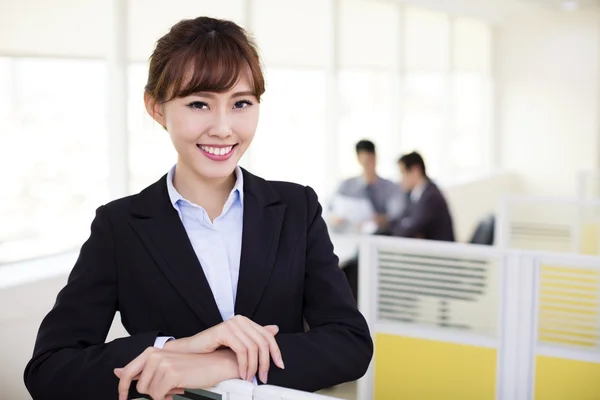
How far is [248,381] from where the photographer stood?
3.61 ft

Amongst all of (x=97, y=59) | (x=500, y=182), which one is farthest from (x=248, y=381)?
(x=500, y=182)

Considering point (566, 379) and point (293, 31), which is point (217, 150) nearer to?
point (566, 379)

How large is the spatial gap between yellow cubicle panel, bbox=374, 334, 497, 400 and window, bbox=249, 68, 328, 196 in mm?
2341

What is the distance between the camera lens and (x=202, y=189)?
49.2 inches

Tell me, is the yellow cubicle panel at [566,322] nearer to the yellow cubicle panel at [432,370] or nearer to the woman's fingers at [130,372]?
the yellow cubicle panel at [432,370]

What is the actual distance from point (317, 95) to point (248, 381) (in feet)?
15.6

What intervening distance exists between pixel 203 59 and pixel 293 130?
4.34 m

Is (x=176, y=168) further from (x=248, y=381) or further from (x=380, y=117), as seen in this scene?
(x=380, y=117)

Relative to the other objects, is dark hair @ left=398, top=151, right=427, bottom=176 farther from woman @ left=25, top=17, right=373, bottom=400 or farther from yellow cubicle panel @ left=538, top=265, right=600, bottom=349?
woman @ left=25, top=17, right=373, bottom=400

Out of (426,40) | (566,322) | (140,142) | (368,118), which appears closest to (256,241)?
(566,322)

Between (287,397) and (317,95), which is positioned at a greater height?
(317,95)

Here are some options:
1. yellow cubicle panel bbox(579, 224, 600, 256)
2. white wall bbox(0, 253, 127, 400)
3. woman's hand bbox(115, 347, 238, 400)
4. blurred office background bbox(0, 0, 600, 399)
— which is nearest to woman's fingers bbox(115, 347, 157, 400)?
woman's hand bbox(115, 347, 238, 400)

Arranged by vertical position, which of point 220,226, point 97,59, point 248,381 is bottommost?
point 248,381

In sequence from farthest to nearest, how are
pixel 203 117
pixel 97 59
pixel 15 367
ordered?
1. pixel 97 59
2. pixel 15 367
3. pixel 203 117
